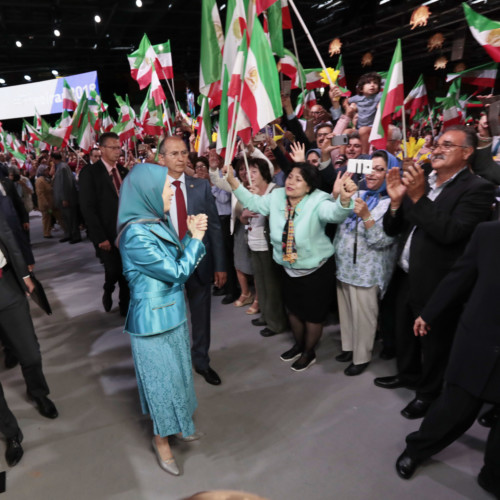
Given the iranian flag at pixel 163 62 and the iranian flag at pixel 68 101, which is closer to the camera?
the iranian flag at pixel 163 62

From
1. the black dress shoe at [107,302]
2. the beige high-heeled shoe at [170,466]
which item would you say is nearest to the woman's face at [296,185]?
the beige high-heeled shoe at [170,466]

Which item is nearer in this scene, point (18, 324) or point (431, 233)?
point (431, 233)

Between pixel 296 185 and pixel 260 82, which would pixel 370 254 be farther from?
pixel 260 82

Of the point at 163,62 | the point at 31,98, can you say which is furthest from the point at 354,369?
the point at 31,98

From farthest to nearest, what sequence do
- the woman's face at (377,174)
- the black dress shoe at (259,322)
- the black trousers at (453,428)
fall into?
the black dress shoe at (259,322) < the woman's face at (377,174) < the black trousers at (453,428)

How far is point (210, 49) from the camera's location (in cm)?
336

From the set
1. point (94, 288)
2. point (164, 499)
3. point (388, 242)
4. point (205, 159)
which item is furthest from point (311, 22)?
point (164, 499)

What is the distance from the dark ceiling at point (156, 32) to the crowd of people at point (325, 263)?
24.9ft

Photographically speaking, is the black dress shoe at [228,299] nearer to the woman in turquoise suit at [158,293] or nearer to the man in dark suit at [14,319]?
the man in dark suit at [14,319]

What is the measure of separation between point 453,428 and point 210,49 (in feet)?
10.9

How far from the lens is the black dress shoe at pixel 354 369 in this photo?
300cm

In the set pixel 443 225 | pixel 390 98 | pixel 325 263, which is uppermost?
pixel 390 98

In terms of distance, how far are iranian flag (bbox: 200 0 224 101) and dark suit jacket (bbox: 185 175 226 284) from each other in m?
1.08

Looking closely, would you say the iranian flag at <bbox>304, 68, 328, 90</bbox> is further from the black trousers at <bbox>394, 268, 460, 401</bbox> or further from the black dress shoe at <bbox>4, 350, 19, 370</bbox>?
the black dress shoe at <bbox>4, 350, 19, 370</bbox>
